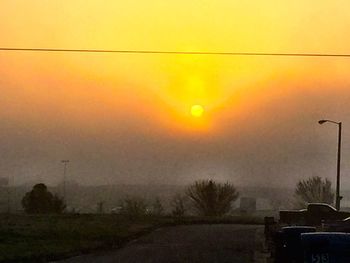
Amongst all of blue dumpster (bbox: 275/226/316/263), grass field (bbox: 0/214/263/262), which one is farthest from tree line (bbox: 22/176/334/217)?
blue dumpster (bbox: 275/226/316/263)

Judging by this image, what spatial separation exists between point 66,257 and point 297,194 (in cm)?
5828

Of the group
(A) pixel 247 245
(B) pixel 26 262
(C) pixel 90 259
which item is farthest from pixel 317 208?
(B) pixel 26 262

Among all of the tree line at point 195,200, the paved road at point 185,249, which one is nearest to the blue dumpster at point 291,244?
the paved road at point 185,249

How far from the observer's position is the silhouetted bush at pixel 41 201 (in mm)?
57688

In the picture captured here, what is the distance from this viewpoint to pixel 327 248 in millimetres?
10562

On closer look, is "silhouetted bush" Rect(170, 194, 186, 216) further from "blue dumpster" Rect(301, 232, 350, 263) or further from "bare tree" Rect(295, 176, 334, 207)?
"blue dumpster" Rect(301, 232, 350, 263)

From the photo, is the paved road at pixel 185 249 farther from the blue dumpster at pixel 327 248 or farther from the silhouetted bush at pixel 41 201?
the silhouetted bush at pixel 41 201

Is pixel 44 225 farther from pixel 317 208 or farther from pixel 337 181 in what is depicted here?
pixel 337 181

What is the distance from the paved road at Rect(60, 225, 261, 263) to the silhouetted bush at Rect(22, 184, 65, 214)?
24.9 meters

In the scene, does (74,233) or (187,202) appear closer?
(74,233)

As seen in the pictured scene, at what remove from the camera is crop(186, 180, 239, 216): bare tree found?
216 ft

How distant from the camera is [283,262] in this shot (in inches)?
611

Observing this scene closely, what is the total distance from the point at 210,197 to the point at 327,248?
55.5m

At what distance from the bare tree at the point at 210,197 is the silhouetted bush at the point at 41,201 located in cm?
1388
